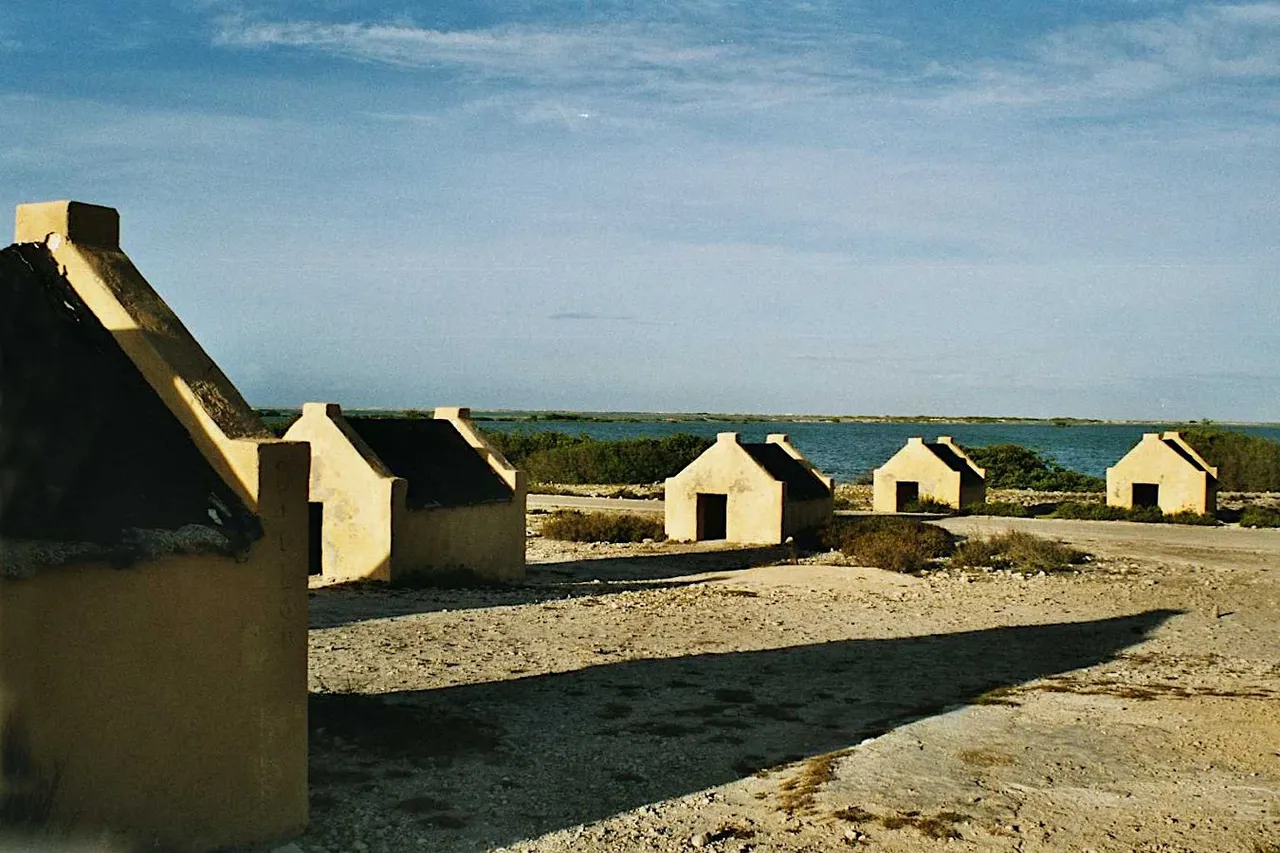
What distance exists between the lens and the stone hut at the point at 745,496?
2941 centimetres

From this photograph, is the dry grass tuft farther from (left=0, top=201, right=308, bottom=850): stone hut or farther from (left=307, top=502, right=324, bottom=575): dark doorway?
(left=307, top=502, right=324, bottom=575): dark doorway

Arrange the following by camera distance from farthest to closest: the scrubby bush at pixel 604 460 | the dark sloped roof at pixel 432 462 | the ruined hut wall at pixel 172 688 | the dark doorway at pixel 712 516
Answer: the scrubby bush at pixel 604 460, the dark doorway at pixel 712 516, the dark sloped roof at pixel 432 462, the ruined hut wall at pixel 172 688

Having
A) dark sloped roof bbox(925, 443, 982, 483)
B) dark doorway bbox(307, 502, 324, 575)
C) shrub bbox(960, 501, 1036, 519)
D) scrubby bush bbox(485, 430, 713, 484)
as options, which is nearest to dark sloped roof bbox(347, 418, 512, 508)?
dark doorway bbox(307, 502, 324, 575)

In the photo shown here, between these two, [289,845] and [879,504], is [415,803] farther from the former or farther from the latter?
[879,504]

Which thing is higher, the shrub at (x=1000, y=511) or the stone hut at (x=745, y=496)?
the stone hut at (x=745, y=496)

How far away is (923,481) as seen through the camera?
40969 millimetres

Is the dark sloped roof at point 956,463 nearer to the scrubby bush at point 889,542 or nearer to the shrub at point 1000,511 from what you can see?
the shrub at point 1000,511

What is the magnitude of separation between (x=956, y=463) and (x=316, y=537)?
26.2m

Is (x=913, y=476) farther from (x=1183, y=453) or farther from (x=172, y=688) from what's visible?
(x=172, y=688)

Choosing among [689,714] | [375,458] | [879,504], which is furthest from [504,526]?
[879,504]

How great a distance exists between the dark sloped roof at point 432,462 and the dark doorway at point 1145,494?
85.9ft

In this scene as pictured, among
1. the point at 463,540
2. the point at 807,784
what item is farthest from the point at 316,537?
the point at 807,784

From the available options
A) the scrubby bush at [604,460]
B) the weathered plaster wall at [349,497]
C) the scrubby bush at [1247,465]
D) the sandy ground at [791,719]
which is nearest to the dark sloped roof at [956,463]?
the sandy ground at [791,719]

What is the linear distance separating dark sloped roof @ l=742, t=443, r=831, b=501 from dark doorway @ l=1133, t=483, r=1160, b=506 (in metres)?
14.2
